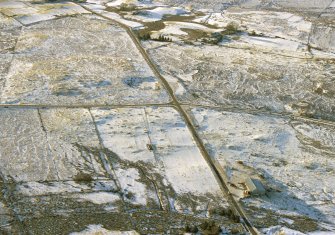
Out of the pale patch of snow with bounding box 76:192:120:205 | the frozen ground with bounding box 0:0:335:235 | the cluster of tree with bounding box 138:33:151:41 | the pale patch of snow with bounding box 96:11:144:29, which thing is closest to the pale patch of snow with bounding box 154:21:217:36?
the frozen ground with bounding box 0:0:335:235

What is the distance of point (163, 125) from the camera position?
11.5m

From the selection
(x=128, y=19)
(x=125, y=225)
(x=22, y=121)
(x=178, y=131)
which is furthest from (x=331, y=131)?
→ (x=128, y=19)

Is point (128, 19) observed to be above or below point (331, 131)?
above

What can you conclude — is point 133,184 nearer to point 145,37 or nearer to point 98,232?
point 98,232

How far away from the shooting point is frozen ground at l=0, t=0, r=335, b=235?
8570 millimetres

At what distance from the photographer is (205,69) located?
15078mm

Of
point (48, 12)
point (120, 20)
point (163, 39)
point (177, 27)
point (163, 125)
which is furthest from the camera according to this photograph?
point (48, 12)

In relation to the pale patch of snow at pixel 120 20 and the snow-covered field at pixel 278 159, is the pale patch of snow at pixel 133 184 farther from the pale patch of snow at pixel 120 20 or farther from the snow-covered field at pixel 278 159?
the pale patch of snow at pixel 120 20

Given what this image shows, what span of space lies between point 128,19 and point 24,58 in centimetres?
605

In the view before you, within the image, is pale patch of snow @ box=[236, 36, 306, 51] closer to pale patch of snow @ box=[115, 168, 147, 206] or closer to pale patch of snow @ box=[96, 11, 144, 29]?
pale patch of snow @ box=[96, 11, 144, 29]

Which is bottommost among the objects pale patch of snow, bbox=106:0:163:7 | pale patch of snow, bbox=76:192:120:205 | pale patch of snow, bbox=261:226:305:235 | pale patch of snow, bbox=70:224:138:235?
pale patch of snow, bbox=261:226:305:235

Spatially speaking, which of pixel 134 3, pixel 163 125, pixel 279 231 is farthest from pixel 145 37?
pixel 279 231

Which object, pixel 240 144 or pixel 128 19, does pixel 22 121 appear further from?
pixel 128 19

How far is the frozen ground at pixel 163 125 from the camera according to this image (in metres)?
8.57
